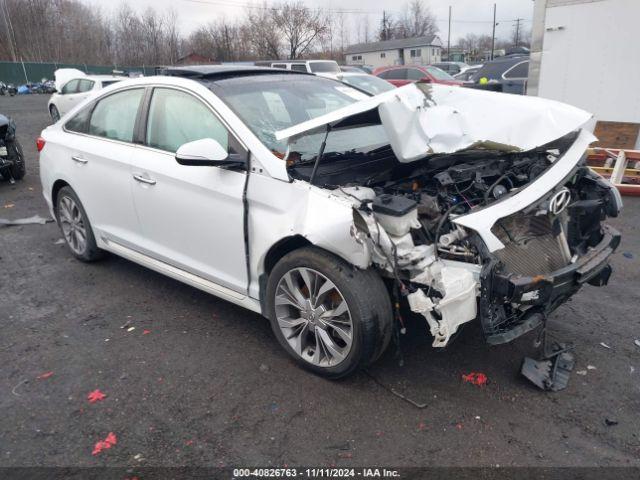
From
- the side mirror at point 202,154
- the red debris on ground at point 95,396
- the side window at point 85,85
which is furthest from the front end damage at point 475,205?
the side window at point 85,85

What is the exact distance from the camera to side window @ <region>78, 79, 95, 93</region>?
1556 centimetres

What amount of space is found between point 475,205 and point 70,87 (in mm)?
16292

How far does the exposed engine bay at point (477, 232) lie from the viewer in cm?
270

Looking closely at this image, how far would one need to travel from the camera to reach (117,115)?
172 inches

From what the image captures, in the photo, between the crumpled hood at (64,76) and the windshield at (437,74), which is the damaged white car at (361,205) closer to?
the crumpled hood at (64,76)

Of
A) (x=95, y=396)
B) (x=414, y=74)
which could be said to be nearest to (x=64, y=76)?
(x=414, y=74)

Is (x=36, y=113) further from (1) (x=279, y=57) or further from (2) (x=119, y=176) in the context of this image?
(1) (x=279, y=57)

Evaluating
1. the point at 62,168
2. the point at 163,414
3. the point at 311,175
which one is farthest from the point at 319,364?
the point at 62,168

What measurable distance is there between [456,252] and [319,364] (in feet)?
3.58

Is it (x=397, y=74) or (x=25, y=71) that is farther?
(x=25, y=71)

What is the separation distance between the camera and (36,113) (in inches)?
883

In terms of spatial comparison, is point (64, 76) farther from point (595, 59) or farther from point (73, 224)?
point (595, 59)

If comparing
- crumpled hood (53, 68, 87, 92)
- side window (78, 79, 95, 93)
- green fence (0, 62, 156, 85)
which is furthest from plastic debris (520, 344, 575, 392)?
green fence (0, 62, 156, 85)

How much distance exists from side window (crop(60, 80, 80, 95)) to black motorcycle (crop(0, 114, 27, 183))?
8115 millimetres
